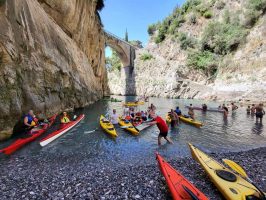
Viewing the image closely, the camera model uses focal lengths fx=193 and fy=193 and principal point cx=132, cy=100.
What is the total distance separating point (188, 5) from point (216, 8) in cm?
1120

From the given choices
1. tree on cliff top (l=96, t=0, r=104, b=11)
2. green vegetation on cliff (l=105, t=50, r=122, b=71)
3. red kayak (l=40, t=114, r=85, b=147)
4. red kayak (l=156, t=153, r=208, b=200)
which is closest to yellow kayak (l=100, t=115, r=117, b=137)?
red kayak (l=40, t=114, r=85, b=147)

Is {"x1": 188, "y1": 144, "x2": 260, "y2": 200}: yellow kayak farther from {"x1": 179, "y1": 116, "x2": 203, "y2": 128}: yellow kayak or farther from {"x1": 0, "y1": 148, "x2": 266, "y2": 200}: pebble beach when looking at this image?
{"x1": 179, "y1": 116, "x2": 203, "y2": 128}: yellow kayak

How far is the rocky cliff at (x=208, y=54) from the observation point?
1296 inches

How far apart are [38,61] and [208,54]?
135 feet

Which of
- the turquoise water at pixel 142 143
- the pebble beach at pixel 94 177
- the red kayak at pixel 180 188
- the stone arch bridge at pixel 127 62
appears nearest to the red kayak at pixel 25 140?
the turquoise water at pixel 142 143

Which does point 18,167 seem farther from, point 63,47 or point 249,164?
point 63,47

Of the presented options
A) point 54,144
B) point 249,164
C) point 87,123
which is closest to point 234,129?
point 249,164

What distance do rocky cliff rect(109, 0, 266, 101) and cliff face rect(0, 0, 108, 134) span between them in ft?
84.9

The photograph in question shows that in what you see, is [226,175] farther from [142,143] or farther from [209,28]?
[209,28]

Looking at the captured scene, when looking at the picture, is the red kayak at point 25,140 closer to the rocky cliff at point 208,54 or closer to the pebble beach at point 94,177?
the pebble beach at point 94,177

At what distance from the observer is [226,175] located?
5770 millimetres

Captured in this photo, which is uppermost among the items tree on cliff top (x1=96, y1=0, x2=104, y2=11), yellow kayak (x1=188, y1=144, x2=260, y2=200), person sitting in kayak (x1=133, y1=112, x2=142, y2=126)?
tree on cliff top (x1=96, y1=0, x2=104, y2=11)

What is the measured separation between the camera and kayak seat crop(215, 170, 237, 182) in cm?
554

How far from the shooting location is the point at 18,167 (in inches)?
285
